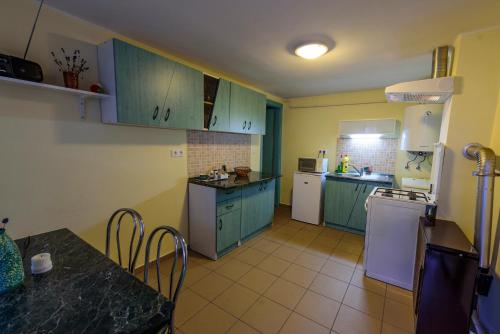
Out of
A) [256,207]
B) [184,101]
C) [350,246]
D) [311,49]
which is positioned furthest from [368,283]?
[184,101]

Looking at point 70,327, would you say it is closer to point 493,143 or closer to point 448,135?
point 448,135

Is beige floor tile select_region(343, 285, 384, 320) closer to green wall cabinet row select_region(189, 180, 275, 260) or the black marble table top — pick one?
green wall cabinet row select_region(189, 180, 275, 260)

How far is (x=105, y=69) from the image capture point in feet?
5.88

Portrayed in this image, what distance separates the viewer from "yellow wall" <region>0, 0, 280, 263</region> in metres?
1.47

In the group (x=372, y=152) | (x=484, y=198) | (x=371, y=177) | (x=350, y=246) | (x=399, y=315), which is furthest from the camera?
(x=372, y=152)

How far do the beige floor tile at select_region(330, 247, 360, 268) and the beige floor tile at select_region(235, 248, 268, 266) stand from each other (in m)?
0.85

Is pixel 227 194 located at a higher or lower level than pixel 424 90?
lower

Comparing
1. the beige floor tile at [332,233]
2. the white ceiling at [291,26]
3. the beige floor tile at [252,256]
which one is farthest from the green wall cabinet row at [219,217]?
the white ceiling at [291,26]

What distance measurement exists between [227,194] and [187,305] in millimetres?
1133

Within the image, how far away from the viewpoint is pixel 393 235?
2.14 m

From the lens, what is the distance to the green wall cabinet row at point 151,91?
1746 mm

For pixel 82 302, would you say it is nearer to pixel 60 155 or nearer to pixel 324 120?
pixel 60 155

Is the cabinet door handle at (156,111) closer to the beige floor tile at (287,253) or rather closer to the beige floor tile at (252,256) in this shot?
the beige floor tile at (252,256)

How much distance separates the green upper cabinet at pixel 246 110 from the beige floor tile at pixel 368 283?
2.22 meters
